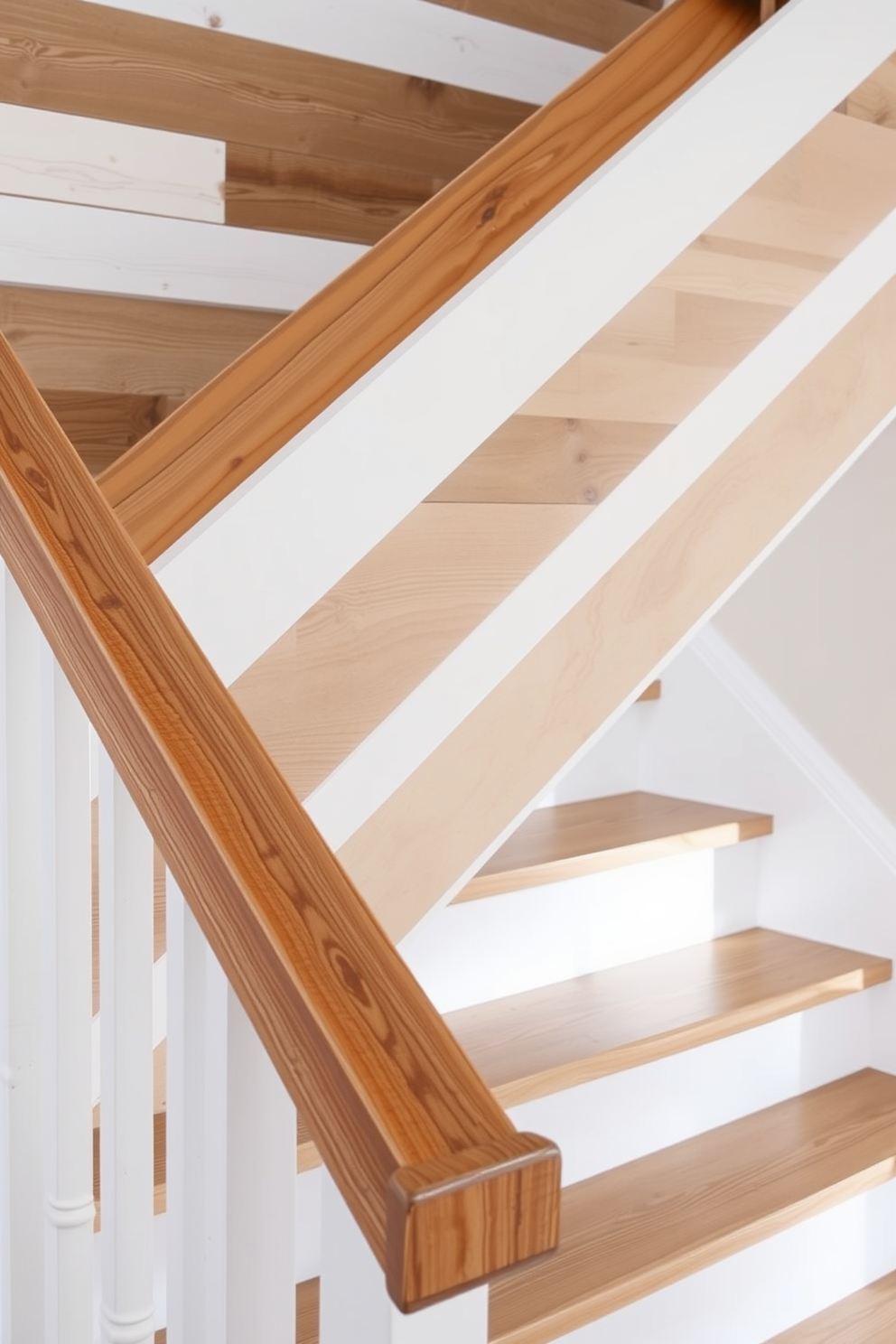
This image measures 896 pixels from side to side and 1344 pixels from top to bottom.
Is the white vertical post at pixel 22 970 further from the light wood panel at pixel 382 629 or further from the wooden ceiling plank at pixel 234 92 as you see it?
the wooden ceiling plank at pixel 234 92

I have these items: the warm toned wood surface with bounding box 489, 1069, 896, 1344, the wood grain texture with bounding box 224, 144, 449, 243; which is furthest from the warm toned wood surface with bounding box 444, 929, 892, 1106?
the wood grain texture with bounding box 224, 144, 449, 243

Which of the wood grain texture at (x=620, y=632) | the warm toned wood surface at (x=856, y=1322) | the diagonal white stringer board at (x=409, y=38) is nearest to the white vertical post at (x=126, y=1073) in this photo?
the wood grain texture at (x=620, y=632)

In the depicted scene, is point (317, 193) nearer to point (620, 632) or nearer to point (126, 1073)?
point (620, 632)

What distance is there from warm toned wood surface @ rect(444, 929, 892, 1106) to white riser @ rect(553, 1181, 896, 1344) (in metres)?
0.29

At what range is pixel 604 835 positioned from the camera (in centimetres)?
222

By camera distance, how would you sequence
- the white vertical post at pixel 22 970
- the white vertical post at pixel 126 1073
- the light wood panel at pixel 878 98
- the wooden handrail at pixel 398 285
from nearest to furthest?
the white vertical post at pixel 126 1073, the white vertical post at pixel 22 970, the wooden handrail at pixel 398 285, the light wood panel at pixel 878 98

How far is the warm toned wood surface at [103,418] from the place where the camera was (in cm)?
219

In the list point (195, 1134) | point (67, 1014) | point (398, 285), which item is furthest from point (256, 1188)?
point (398, 285)

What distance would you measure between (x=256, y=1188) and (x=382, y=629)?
0.85 metres

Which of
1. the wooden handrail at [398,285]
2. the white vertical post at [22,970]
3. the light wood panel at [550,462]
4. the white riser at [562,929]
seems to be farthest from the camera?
the white riser at [562,929]

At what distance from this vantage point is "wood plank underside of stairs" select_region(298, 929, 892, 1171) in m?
1.81

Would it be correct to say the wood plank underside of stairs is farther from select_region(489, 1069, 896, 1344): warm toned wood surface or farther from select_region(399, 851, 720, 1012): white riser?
select_region(489, 1069, 896, 1344): warm toned wood surface

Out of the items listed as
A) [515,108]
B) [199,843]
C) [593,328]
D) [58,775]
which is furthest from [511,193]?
[515,108]

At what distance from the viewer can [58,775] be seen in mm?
948
